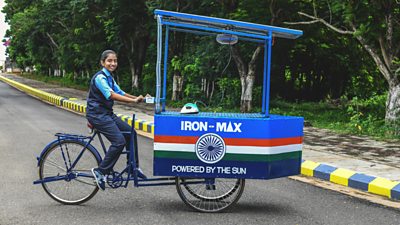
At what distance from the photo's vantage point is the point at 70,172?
573 cm

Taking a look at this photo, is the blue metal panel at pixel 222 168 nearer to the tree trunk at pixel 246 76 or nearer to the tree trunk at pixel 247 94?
the tree trunk at pixel 246 76

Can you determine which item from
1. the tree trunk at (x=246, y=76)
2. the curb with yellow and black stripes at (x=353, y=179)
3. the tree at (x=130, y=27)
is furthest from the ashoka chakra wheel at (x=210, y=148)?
the tree at (x=130, y=27)

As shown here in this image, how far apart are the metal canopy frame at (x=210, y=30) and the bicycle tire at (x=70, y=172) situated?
1.05m

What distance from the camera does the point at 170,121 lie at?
534cm

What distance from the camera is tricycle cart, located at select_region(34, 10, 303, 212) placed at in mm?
5340

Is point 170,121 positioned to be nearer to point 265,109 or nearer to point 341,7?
point 265,109

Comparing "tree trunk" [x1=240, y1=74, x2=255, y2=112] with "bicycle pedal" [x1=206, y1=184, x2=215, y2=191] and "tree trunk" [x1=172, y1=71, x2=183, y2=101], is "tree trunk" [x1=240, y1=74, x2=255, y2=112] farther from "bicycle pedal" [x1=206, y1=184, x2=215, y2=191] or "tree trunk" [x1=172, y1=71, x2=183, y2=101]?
"bicycle pedal" [x1=206, y1=184, x2=215, y2=191]

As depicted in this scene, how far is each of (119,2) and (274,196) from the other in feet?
64.7

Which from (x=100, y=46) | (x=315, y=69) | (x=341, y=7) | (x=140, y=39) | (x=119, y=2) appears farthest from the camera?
(x=100, y=46)

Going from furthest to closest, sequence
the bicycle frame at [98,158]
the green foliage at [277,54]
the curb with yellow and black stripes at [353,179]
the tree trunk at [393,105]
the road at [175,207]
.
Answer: the green foliage at [277,54] → the tree trunk at [393,105] → the curb with yellow and black stripes at [353,179] → the bicycle frame at [98,158] → the road at [175,207]

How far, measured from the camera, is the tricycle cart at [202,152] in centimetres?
534

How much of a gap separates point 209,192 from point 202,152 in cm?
56

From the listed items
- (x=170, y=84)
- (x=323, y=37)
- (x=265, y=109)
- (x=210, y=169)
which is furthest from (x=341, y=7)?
(x=170, y=84)

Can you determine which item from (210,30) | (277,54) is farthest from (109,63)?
(277,54)
